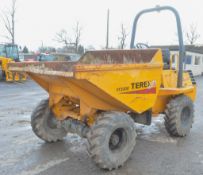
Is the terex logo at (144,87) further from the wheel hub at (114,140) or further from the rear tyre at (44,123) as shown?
the rear tyre at (44,123)

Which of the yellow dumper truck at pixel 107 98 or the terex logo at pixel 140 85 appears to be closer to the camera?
the yellow dumper truck at pixel 107 98

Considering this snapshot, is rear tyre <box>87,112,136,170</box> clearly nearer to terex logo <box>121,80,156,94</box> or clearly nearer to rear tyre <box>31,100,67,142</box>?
terex logo <box>121,80,156,94</box>

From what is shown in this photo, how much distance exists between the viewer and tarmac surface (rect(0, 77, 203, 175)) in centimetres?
430

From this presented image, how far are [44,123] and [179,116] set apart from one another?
2.43 meters

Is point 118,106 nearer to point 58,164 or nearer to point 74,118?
point 74,118

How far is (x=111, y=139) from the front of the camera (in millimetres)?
4387

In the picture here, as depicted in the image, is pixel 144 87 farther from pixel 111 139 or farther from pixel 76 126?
pixel 76 126

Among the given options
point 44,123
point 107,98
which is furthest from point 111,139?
→ point 44,123

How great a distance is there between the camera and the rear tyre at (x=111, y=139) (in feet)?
13.4

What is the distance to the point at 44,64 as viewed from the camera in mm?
4492

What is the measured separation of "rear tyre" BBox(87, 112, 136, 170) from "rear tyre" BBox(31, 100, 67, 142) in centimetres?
133

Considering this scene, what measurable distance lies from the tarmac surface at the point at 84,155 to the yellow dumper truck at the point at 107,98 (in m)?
0.22

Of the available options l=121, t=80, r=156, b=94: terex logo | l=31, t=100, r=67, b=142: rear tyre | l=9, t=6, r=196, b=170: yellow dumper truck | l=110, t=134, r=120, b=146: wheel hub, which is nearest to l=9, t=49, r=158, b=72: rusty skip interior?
l=9, t=6, r=196, b=170: yellow dumper truck

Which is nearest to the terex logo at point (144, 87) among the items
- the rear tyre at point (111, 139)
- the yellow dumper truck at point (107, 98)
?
the yellow dumper truck at point (107, 98)
